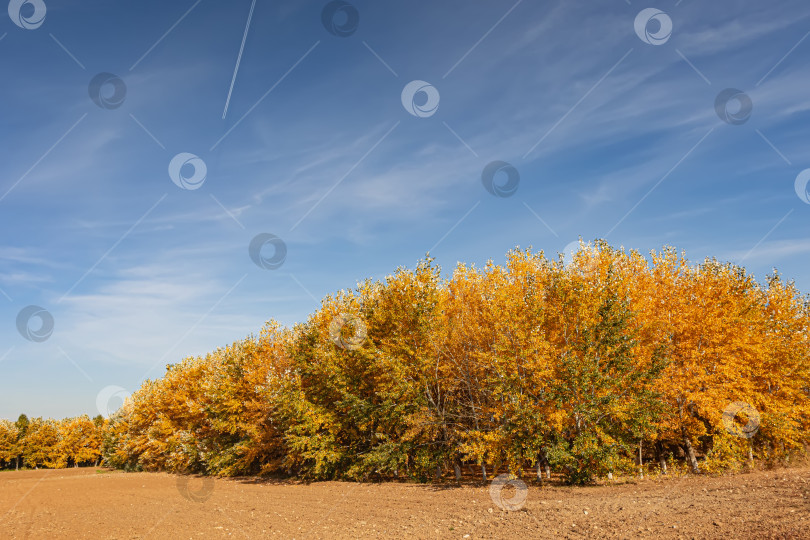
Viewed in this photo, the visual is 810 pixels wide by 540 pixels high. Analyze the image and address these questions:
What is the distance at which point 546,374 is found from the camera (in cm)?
2581

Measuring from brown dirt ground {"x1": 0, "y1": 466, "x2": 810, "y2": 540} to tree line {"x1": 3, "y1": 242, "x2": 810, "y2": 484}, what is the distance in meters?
2.71

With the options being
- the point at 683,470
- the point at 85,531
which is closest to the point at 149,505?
the point at 85,531

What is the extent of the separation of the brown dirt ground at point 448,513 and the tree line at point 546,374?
8.90 feet

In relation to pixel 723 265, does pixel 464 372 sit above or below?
below

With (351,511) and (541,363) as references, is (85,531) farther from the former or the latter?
(541,363)

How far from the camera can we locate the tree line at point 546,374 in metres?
26.2

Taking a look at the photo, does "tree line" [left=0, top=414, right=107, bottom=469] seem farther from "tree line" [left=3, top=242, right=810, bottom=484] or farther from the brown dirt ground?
the brown dirt ground

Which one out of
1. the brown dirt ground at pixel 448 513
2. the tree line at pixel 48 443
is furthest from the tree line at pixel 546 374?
the tree line at pixel 48 443

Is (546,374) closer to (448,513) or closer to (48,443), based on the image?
(448,513)

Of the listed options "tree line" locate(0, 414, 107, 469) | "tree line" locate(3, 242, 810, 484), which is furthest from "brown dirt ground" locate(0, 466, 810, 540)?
"tree line" locate(0, 414, 107, 469)

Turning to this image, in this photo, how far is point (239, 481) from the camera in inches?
1751

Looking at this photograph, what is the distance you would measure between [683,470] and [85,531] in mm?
31097

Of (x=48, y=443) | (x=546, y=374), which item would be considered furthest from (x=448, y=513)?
(x=48, y=443)

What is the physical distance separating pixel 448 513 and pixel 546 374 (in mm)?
9125
